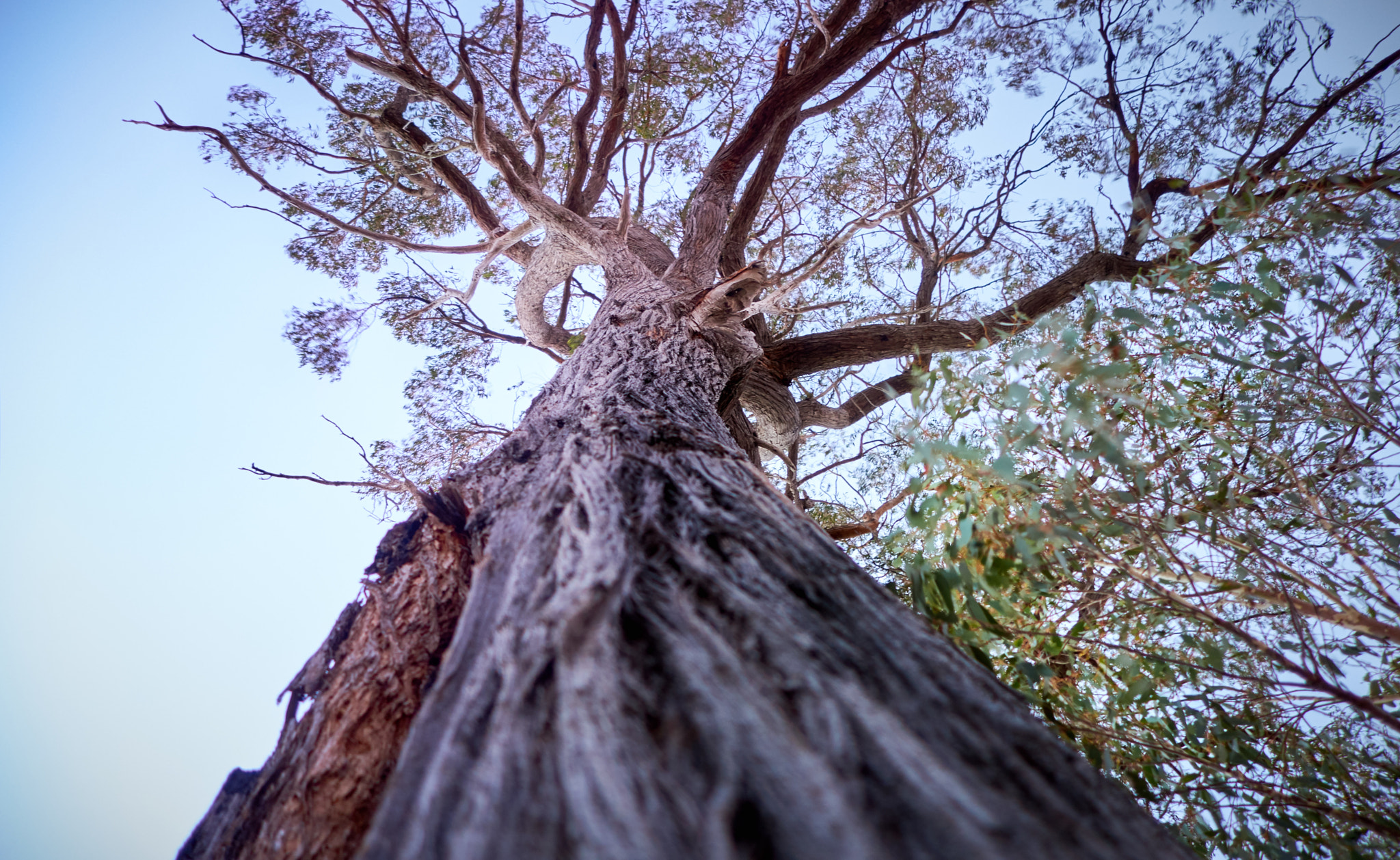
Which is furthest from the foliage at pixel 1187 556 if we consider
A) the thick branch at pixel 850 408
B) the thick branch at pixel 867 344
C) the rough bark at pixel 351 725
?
the thick branch at pixel 850 408

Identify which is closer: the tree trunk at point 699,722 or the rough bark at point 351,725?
the tree trunk at point 699,722

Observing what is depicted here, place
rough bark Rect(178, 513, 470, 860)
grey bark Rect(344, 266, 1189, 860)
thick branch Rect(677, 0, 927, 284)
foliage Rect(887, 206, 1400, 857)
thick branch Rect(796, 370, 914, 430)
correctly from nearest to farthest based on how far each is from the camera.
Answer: grey bark Rect(344, 266, 1189, 860)
rough bark Rect(178, 513, 470, 860)
foliage Rect(887, 206, 1400, 857)
thick branch Rect(677, 0, 927, 284)
thick branch Rect(796, 370, 914, 430)

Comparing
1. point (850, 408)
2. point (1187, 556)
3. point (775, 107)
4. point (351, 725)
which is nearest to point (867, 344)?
point (850, 408)

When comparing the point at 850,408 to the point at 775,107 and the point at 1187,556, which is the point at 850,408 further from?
the point at 1187,556

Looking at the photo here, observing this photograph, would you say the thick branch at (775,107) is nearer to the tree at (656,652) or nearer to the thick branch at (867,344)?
the tree at (656,652)

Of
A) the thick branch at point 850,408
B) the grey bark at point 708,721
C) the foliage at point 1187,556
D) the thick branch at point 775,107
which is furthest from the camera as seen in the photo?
the thick branch at point 850,408

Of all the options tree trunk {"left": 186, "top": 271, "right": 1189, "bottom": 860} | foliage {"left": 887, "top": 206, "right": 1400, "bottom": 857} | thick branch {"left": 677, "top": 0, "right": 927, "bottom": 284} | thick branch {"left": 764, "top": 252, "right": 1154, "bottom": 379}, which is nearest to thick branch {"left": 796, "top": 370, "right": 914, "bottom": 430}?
thick branch {"left": 764, "top": 252, "right": 1154, "bottom": 379}

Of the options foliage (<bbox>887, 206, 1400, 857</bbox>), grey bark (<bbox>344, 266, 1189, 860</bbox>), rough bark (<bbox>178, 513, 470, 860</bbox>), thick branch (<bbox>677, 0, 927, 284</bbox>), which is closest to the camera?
grey bark (<bbox>344, 266, 1189, 860</bbox>)

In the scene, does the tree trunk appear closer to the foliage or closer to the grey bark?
the grey bark

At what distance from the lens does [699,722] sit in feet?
1.97

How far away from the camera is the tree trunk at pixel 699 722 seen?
0.51 metres

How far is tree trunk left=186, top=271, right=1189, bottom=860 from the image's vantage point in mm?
512

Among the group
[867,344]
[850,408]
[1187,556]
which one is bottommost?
[1187,556]

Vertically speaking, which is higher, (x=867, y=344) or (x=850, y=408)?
(x=850, y=408)
